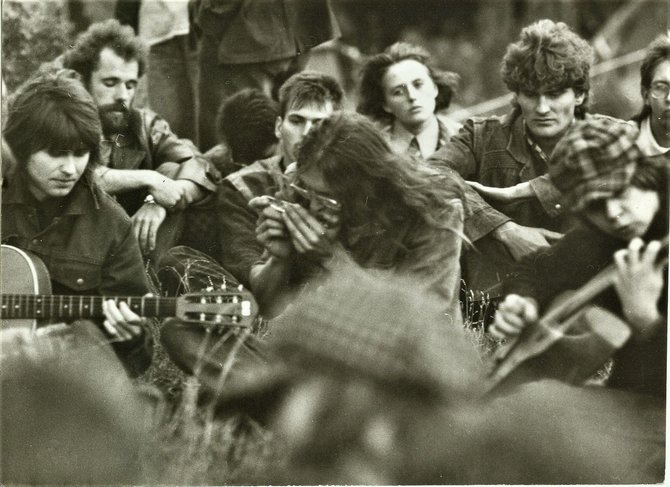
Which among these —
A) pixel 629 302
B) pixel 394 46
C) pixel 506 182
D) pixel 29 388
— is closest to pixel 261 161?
pixel 394 46

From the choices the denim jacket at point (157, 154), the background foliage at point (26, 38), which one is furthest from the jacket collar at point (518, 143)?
the background foliage at point (26, 38)

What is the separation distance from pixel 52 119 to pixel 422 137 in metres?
2.01

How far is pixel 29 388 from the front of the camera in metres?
5.09

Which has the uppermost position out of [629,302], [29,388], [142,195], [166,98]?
[166,98]

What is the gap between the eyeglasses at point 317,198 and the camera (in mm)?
5137

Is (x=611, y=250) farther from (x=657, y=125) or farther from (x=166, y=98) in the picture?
(x=166, y=98)

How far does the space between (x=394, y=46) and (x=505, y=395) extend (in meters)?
2.00

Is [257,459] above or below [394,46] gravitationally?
below

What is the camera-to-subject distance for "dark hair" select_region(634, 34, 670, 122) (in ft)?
17.3

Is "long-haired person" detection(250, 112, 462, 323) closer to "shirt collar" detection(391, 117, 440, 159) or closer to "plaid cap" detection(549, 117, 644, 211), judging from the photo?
"shirt collar" detection(391, 117, 440, 159)

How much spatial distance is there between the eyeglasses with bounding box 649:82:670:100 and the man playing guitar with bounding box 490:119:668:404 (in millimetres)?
318

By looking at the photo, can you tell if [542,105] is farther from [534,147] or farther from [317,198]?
[317,198]

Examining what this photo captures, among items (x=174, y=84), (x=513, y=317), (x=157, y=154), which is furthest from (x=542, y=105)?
(x=157, y=154)

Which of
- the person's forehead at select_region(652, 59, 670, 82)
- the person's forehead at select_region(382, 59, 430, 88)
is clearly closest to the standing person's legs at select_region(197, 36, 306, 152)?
the person's forehead at select_region(382, 59, 430, 88)
